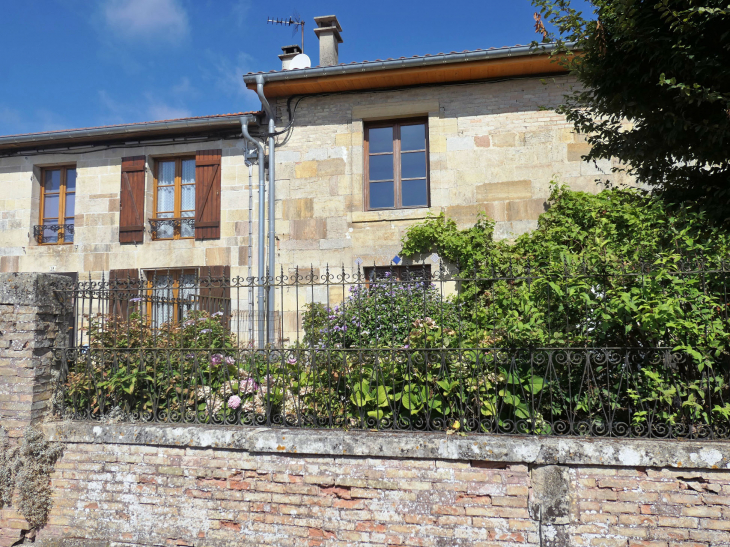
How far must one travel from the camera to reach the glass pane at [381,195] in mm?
8914

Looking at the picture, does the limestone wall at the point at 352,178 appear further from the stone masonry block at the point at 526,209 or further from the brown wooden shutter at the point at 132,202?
the brown wooden shutter at the point at 132,202

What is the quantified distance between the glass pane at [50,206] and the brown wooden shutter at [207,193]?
3.03 m

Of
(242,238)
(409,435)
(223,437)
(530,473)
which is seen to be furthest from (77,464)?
(242,238)

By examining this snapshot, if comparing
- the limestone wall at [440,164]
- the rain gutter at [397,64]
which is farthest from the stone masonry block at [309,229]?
the rain gutter at [397,64]

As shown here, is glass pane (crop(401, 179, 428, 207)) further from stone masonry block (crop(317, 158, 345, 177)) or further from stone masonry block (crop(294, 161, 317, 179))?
stone masonry block (crop(294, 161, 317, 179))

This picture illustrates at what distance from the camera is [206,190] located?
364 inches

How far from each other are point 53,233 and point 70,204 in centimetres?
62

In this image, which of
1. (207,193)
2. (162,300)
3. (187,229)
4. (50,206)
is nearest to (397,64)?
(207,193)

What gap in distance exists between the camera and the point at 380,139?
907cm

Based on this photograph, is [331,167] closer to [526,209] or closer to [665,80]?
[526,209]

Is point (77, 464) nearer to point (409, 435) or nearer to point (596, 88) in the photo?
point (409, 435)

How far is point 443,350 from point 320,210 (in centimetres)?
516

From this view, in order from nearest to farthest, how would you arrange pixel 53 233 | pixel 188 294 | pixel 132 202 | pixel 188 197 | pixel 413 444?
pixel 413 444 → pixel 188 294 → pixel 132 202 → pixel 188 197 → pixel 53 233

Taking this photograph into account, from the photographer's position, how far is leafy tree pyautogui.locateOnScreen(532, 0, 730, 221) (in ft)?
11.0
